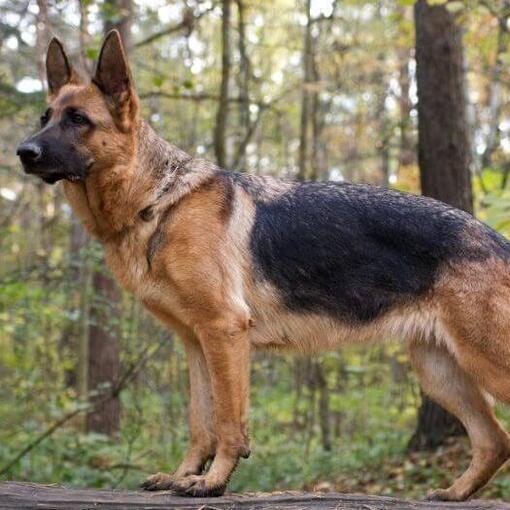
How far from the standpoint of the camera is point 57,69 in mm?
5180

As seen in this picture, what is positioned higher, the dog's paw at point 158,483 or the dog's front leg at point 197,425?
the dog's front leg at point 197,425

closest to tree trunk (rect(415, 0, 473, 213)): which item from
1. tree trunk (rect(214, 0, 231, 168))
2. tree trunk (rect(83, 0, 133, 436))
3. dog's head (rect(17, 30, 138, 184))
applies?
tree trunk (rect(214, 0, 231, 168))

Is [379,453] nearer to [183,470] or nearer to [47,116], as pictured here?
[183,470]

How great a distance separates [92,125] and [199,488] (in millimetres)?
2411

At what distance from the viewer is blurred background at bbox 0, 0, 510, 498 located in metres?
8.55

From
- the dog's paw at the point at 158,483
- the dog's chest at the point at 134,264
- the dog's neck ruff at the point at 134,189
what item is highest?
the dog's neck ruff at the point at 134,189

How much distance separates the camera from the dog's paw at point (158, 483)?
4770 millimetres

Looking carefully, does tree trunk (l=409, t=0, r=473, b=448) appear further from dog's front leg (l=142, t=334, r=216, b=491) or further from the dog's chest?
the dog's chest

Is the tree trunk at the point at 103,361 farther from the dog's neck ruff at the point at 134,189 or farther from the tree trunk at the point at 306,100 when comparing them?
the dog's neck ruff at the point at 134,189

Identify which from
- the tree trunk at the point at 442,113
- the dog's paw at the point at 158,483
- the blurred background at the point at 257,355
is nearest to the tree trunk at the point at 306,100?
the blurred background at the point at 257,355

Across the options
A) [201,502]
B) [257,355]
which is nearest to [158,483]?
[201,502]

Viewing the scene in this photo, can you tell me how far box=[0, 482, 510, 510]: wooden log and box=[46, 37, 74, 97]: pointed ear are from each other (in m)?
2.69

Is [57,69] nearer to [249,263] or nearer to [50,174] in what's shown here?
[50,174]

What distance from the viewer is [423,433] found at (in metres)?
9.06
